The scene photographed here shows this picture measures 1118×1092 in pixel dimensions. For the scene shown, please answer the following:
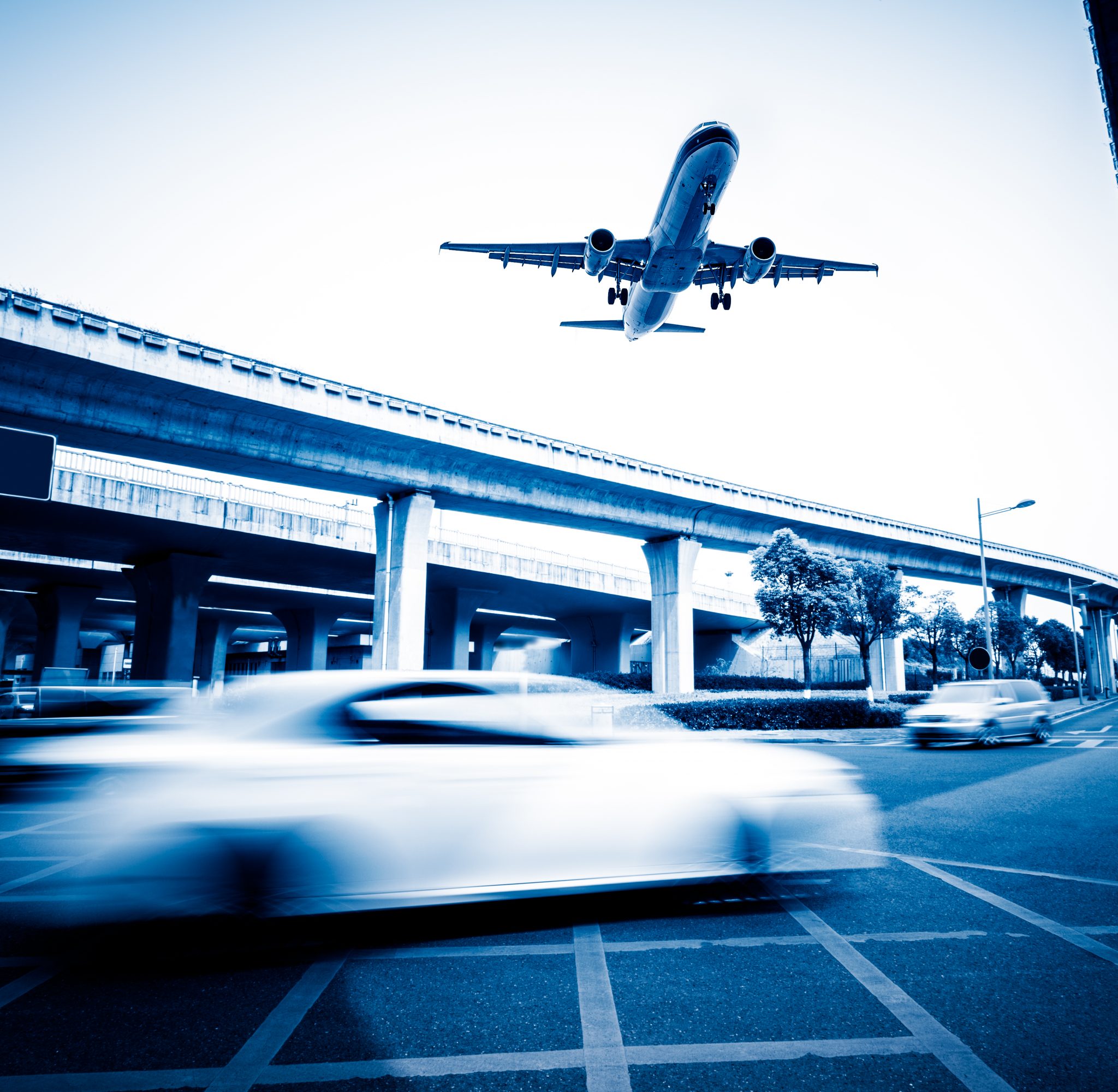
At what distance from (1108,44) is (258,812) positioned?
366 inches

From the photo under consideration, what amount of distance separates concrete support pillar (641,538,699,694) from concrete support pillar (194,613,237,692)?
3540cm

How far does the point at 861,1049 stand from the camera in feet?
9.09

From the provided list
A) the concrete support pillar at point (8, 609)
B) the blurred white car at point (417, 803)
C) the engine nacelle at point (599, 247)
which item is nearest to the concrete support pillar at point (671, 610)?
the engine nacelle at point (599, 247)

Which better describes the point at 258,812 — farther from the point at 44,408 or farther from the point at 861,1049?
the point at 44,408

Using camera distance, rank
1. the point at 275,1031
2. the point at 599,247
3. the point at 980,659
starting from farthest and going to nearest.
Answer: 1. the point at 980,659
2. the point at 599,247
3. the point at 275,1031

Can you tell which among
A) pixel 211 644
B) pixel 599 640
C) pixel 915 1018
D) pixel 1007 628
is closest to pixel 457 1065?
pixel 915 1018

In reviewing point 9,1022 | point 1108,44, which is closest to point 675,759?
point 9,1022

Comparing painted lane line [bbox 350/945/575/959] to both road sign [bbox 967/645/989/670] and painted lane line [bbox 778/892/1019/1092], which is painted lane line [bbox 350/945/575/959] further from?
road sign [bbox 967/645/989/670]

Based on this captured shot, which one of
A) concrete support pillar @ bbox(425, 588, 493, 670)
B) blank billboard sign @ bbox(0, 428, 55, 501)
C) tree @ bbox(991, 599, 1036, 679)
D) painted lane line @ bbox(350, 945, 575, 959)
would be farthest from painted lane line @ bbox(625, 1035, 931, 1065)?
tree @ bbox(991, 599, 1036, 679)

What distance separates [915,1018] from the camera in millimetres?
3033

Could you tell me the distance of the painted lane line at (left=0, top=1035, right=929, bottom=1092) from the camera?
2.55 m

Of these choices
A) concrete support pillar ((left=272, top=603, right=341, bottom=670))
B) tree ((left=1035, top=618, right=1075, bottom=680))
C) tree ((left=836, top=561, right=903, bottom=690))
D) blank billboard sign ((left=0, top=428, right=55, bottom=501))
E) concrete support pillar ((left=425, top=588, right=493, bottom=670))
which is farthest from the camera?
tree ((left=1035, top=618, right=1075, bottom=680))

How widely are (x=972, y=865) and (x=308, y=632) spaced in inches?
1815

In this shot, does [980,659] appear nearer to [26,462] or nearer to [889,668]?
[889,668]
